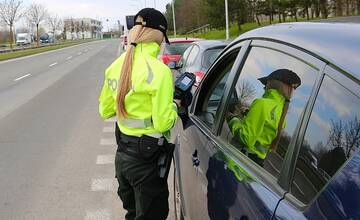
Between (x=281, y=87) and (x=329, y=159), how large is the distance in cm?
67

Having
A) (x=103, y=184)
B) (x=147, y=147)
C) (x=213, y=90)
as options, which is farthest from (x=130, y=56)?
(x=103, y=184)

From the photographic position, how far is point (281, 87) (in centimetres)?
238

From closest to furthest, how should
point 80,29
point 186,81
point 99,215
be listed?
point 186,81 < point 99,215 < point 80,29

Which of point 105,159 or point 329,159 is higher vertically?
point 329,159

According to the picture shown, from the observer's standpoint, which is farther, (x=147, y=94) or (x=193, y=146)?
(x=193, y=146)

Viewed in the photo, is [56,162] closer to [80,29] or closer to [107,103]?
[107,103]

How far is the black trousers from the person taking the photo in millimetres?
3395

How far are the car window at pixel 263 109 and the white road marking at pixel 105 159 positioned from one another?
409 cm

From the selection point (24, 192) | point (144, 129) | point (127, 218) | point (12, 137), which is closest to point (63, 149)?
point (12, 137)

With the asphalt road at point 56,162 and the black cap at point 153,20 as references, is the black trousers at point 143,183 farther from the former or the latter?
the asphalt road at point 56,162

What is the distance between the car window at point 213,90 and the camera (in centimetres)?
330

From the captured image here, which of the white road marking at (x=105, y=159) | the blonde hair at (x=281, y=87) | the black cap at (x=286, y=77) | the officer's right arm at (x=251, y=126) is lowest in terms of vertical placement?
the white road marking at (x=105, y=159)

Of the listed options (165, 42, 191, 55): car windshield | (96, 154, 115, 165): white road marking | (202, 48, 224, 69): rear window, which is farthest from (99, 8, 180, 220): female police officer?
(165, 42, 191, 55): car windshield

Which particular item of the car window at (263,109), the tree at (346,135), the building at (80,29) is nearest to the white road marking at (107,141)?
the car window at (263,109)
